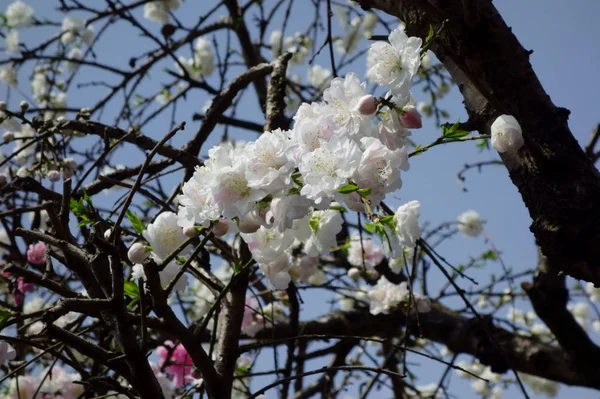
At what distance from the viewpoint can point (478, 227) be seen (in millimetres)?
3826

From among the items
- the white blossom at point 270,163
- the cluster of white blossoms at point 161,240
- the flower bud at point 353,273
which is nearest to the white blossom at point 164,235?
the cluster of white blossoms at point 161,240

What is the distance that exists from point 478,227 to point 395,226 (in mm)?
3061

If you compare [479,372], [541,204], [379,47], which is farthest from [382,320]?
[479,372]

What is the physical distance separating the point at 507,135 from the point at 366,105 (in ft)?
0.74

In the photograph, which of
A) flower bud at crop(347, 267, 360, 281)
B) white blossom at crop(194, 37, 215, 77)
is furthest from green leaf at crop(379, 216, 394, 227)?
white blossom at crop(194, 37, 215, 77)

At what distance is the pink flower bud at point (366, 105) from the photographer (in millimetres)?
856

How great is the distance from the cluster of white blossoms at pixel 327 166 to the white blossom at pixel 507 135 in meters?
0.13

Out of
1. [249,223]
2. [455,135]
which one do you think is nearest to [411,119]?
[455,135]

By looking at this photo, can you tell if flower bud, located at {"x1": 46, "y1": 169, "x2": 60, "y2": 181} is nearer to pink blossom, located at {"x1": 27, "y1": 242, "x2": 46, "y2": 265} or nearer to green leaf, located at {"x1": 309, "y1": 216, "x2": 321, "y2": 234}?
pink blossom, located at {"x1": 27, "y1": 242, "x2": 46, "y2": 265}

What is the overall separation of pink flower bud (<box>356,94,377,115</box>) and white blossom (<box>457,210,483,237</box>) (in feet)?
10.3

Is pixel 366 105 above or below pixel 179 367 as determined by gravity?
below

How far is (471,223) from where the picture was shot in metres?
3.94

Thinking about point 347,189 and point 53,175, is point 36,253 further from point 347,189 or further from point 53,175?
point 347,189

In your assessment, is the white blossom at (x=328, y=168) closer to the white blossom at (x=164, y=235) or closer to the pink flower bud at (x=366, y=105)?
the pink flower bud at (x=366, y=105)
